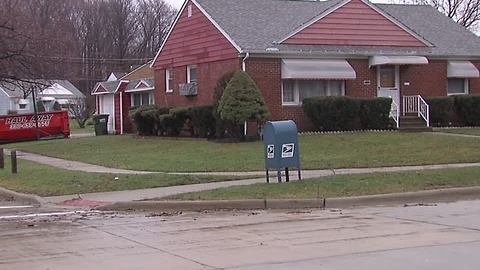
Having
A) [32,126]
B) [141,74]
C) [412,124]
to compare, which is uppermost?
[141,74]

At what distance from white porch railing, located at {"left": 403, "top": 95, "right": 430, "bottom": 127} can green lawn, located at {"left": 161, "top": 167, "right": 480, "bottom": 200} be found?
14.2m

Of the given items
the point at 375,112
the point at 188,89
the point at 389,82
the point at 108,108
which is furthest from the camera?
the point at 108,108

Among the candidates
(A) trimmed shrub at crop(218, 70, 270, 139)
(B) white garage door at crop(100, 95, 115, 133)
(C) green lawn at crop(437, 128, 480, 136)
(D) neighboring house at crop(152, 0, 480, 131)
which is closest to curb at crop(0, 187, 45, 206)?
(A) trimmed shrub at crop(218, 70, 270, 139)

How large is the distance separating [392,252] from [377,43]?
24.1 meters

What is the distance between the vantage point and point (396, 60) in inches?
1204

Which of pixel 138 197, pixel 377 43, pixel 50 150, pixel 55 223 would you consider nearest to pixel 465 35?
pixel 377 43

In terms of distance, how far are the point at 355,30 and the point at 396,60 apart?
2.48 metres

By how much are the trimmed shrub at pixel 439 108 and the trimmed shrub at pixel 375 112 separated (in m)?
2.66

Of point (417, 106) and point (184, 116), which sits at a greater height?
point (417, 106)

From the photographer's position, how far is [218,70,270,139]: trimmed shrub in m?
27.0

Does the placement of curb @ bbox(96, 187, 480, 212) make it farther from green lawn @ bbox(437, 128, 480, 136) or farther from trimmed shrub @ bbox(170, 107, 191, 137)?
trimmed shrub @ bbox(170, 107, 191, 137)

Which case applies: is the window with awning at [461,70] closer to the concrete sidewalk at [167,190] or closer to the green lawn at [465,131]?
the green lawn at [465,131]

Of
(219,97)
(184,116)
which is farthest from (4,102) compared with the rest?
(219,97)

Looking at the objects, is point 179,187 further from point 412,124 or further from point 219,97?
point 412,124
